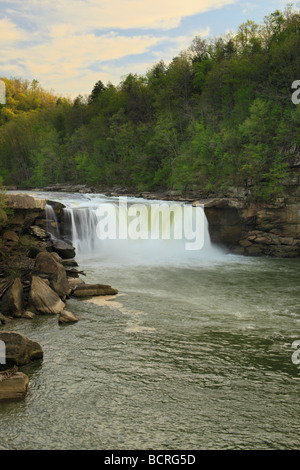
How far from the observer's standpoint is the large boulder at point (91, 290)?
15219 mm

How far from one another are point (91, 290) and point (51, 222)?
9.23 metres

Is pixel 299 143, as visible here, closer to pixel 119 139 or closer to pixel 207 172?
pixel 207 172

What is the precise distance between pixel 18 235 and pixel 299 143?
20.5 metres

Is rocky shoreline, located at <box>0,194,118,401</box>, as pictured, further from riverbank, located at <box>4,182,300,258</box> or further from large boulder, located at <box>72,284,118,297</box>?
riverbank, located at <box>4,182,300,258</box>

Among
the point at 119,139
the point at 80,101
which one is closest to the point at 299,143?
the point at 119,139

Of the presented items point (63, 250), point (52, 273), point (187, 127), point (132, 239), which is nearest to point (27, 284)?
point (52, 273)

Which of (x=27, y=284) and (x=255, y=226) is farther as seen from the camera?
(x=255, y=226)

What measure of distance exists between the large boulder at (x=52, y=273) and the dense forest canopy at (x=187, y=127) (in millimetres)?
18167

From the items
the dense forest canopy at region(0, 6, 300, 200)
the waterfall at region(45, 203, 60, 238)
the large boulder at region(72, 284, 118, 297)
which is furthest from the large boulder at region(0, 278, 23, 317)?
the dense forest canopy at region(0, 6, 300, 200)

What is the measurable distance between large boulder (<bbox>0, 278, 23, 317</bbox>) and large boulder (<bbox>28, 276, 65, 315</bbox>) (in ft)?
1.17

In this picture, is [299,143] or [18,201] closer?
[18,201]

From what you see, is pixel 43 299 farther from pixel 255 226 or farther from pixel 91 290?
pixel 255 226

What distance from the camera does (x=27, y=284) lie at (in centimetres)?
1455

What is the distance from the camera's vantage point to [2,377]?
27.5 ft
